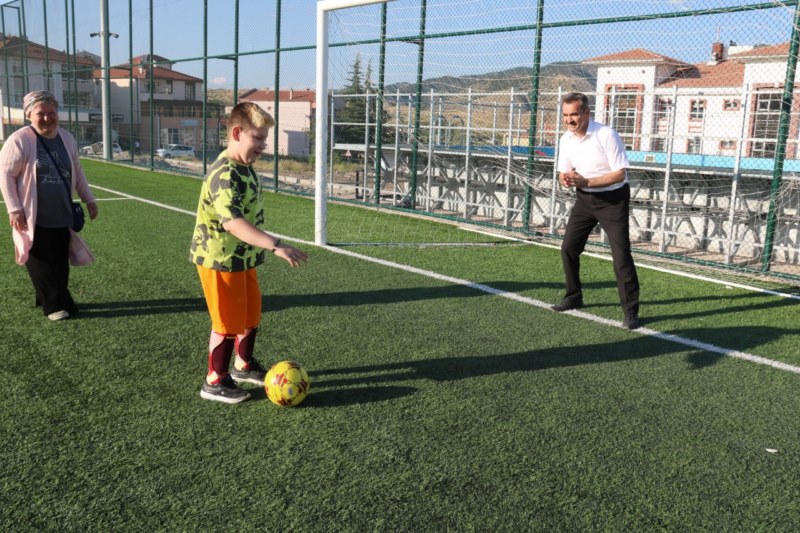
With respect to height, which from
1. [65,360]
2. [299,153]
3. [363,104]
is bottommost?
[65,360]

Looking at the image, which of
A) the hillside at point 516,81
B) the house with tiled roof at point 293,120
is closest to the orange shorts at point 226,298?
the hillside at point 516,81

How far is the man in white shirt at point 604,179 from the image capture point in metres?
5.67

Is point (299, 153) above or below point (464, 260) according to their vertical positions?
above

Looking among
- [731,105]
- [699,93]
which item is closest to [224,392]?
[699,93]

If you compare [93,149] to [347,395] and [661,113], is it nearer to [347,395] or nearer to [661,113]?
[661,113]

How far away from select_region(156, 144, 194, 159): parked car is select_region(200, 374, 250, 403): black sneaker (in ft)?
65.4

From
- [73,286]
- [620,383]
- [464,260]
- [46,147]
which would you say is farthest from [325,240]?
[620,383]

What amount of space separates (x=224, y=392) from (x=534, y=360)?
6.81 feet

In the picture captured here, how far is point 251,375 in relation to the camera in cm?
426

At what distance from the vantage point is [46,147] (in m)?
5.52

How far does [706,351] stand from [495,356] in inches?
62.4

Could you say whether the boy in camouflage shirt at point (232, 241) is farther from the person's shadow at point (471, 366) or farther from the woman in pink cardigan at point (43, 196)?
the woman in pink cardigan at point (43, 196)

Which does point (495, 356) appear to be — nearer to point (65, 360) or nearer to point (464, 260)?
point (65, 360)

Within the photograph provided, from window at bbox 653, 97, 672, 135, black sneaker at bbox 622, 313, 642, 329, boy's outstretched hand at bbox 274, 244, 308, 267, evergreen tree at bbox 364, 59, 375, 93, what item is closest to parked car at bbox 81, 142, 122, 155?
evergreen tree at bbox 364, 59, 375, 93
